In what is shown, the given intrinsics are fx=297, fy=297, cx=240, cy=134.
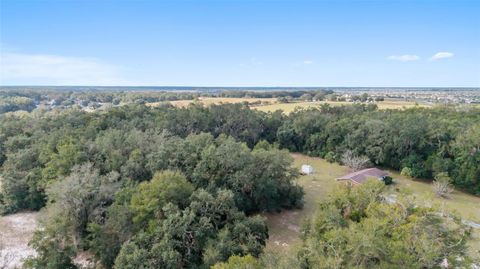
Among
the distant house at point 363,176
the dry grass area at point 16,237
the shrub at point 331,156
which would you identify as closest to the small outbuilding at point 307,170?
the distant house at point 363,176

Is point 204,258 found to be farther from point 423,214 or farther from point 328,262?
point 423,214

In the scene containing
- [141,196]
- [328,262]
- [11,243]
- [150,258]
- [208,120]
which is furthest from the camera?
[208,120]

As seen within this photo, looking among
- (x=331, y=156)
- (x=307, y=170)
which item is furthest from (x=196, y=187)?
(x=331, y=156)

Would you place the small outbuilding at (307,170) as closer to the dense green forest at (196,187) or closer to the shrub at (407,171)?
the dense green forest at (196,187)

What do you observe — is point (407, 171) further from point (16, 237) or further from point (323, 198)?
point (16, 237)

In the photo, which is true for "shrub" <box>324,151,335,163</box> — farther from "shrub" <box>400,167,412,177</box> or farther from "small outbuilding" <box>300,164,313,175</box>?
"shrub" <box>400,167,412,177</box>

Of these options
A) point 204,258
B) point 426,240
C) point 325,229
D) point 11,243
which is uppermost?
point 426,240

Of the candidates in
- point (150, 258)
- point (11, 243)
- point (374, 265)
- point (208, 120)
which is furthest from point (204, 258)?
point (208, 120)
